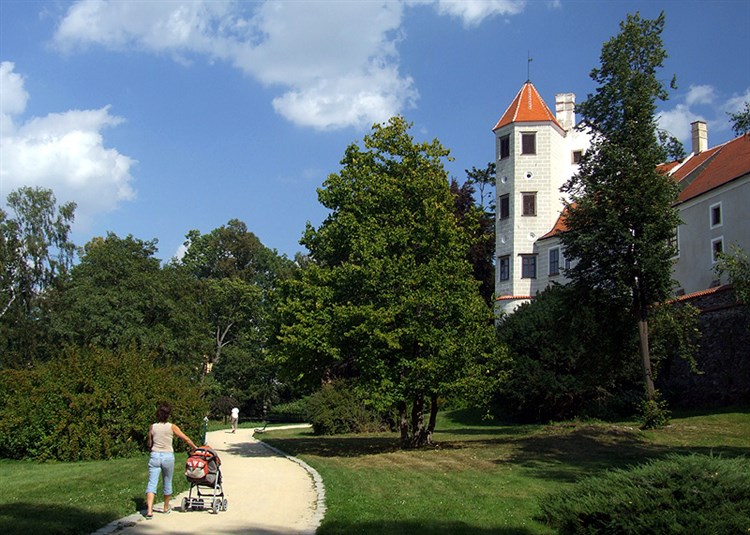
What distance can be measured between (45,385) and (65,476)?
5939 mm

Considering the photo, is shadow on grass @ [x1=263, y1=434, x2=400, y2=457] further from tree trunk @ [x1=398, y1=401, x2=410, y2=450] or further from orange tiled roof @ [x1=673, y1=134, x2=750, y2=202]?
orange tiled roof @ [x1=673, y1=134, x2=750, y2=202]

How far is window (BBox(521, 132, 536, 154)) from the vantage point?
2019 inches

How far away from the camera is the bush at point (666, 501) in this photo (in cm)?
845

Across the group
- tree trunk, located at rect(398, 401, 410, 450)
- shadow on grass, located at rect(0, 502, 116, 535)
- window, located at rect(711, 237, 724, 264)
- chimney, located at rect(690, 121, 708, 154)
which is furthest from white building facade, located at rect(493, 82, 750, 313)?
shadow on grass, located at rect(0, 502, 116, 535)

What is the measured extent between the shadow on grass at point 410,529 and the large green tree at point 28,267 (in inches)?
1694

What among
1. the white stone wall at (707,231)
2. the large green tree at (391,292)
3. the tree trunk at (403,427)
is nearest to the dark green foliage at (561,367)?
the large green tree at (391,292)

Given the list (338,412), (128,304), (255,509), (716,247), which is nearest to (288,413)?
(128,304)

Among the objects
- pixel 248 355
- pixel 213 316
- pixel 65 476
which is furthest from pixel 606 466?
pixel 213 316

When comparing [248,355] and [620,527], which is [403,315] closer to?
[620,527]

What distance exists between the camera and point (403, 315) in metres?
23.0

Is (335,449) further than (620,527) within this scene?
Yes

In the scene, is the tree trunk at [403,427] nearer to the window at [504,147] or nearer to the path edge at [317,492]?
the path edge at [317,492]

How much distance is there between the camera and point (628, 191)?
25406 millimetres

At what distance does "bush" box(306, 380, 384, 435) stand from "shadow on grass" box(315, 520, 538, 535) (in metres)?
24.5
